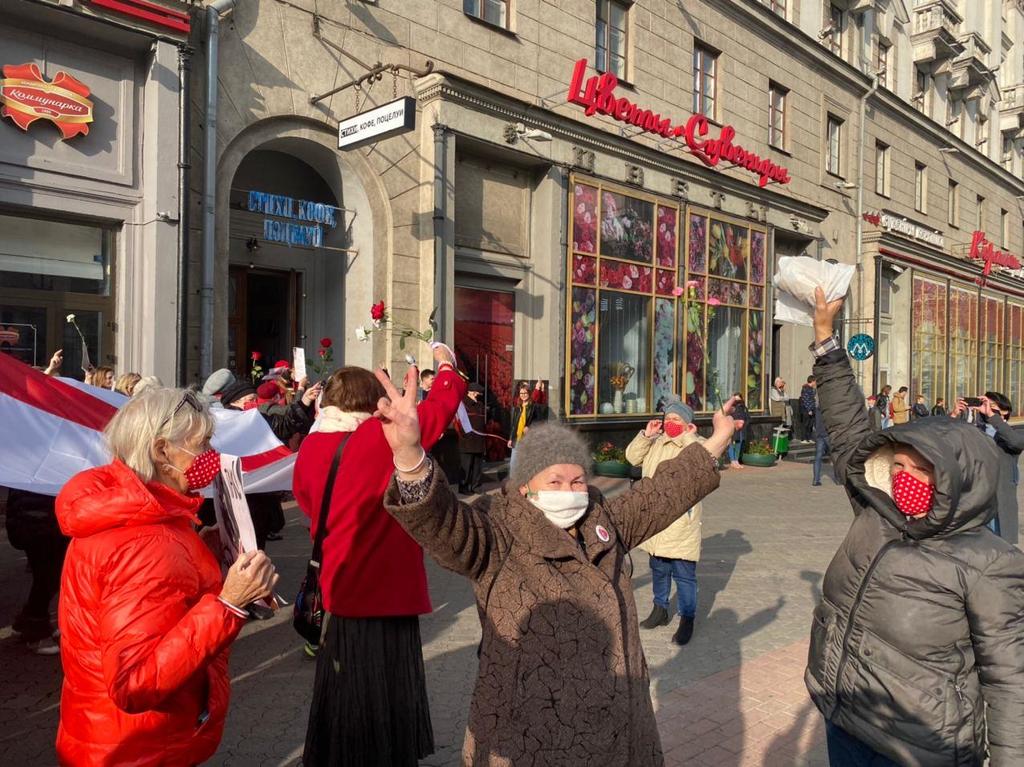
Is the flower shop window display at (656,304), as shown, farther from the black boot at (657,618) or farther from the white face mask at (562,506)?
the white face mask at (562,506)

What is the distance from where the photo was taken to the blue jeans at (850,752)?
2.56m

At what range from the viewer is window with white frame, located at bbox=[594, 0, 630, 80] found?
16016 mm

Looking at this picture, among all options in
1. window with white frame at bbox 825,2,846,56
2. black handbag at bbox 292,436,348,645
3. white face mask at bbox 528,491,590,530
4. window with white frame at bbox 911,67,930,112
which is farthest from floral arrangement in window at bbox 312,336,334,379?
window with white frame at bbox 911,67,930,112

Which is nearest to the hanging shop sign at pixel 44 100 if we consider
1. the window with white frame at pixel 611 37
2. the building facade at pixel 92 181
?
the building facade at pixel 92 181

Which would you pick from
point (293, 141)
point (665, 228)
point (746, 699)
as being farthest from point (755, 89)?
point (746, 699)

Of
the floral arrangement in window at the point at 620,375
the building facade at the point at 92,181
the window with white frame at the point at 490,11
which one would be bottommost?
the floral arrangement in window at the point at 620,375

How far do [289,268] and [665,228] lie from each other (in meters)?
8.70

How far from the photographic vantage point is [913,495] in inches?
98.2

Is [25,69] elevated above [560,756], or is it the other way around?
[25,69]

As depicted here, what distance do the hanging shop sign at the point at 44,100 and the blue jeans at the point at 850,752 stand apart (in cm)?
1002

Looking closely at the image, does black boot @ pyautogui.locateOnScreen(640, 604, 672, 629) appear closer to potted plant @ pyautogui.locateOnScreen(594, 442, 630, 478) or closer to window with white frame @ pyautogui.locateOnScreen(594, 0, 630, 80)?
potted plant @ pyautogui.locateOnScreen(594, 442, 630, 478)

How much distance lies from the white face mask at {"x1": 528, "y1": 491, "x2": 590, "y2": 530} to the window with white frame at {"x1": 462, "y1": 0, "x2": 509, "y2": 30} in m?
13.0

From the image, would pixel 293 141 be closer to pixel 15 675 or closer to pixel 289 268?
pixel 289 268

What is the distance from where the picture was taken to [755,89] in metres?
19.9
